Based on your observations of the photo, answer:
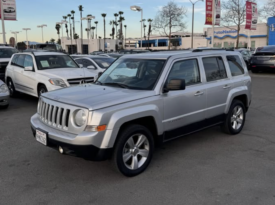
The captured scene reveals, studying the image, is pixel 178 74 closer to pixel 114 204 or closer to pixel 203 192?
pixel 203 192

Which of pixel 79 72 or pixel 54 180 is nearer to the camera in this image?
pixel 54 180

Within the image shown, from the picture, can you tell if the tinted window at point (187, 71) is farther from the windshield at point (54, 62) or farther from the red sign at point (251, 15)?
the red sign at point (251, 15)

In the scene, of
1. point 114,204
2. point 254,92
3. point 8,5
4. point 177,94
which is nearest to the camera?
point 114,204

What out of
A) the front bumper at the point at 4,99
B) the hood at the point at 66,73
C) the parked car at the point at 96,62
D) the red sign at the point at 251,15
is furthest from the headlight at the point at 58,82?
the red sign at the point at 251,15

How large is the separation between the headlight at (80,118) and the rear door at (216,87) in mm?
2417

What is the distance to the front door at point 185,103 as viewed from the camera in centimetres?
448

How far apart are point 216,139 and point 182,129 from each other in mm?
1410

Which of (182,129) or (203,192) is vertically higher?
(182,129)

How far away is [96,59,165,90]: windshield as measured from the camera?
4527mm

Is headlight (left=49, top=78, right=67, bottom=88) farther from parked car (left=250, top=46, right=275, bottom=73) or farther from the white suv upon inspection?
parked car (left=250, top=46, right=275, bottom=73)

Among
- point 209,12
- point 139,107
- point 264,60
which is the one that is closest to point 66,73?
point 139,107

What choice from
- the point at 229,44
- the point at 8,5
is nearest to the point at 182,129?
the point at 8,5

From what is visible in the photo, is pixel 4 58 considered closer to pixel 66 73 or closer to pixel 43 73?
pixel 43 73

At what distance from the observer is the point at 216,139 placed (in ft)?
19.0
